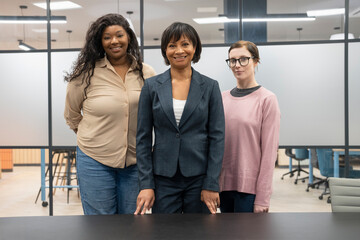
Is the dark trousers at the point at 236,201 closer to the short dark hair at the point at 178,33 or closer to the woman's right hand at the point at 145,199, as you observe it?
the woman's right hand at the point at 145,199

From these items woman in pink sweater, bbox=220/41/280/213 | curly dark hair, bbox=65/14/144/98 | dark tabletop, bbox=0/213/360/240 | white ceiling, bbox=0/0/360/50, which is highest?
white ceiling, bbox=0/0/360/50

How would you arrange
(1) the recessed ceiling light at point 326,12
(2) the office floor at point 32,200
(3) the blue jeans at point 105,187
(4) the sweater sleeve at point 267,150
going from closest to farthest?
1. (4) the sweater sleeve at point 267,150
2. (3) the blue jeans at point 105,187
3. (1) the recessed ceiling light at point 326,12
4. (2) the office floor at point 32,200

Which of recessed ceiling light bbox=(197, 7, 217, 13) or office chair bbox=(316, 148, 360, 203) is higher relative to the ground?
recessed ceiling light bbox=(197, 7, 217, 13)

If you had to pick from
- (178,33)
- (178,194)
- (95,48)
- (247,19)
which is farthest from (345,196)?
(247,19)

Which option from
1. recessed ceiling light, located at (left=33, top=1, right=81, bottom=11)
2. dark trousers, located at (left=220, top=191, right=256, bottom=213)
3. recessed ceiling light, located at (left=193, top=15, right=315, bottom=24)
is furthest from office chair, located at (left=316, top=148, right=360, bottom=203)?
recessed ceiling light, located at (left=33, top=1, right=81, bottom=11)

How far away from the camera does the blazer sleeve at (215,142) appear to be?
1.56m

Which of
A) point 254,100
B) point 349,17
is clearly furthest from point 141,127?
point 349,17

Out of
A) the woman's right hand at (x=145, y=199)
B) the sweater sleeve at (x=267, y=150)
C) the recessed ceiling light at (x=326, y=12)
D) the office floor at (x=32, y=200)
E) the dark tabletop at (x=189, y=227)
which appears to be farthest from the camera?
the office floor at (x=32, y=200)

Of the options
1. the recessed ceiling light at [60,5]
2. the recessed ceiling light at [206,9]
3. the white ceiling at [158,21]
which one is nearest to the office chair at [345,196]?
the white ceiling at [158,21]

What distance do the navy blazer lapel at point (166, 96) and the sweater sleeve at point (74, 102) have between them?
0.52 m

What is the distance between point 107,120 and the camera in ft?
5.97

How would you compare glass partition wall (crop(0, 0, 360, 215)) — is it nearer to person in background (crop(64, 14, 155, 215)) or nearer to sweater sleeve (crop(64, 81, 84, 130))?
sweater sleeve (crop(64, 81, 84, 130))

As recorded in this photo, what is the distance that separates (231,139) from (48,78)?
2.33m

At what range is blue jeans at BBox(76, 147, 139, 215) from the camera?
180 centimetres
